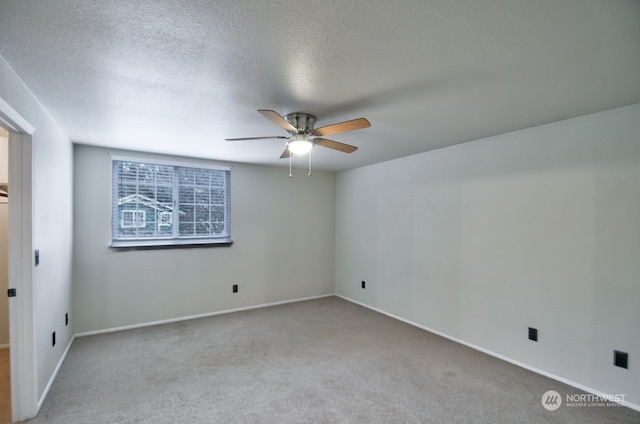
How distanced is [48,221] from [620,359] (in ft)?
15.3

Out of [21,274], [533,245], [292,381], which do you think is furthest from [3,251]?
[533,245]

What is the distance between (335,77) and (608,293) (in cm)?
269

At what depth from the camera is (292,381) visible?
2.50 m

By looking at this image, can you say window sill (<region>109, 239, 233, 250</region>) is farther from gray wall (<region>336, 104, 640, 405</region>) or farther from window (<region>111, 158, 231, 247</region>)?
gray wall (<region>336, 104, 640, 405</region>)

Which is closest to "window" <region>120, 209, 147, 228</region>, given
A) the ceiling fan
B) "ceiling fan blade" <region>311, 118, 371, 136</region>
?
the ceiling fan

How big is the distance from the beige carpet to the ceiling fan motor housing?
2923mm

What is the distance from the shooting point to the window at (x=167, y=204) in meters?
3.73

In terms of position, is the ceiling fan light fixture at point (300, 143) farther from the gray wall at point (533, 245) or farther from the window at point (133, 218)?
the window at point (133, 218)

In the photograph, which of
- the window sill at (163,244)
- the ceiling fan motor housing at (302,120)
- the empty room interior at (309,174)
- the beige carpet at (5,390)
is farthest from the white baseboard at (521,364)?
the beige carpet at (5,390)

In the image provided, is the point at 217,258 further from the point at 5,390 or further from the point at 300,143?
the point at 300,143

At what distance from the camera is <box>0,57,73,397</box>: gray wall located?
6.36 ft

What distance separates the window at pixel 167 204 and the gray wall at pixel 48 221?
0.61 m

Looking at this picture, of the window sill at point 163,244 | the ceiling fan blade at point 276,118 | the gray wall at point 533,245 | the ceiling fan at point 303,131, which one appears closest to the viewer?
the ceiling fan blade at point 276,118

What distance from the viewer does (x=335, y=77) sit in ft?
5.73
